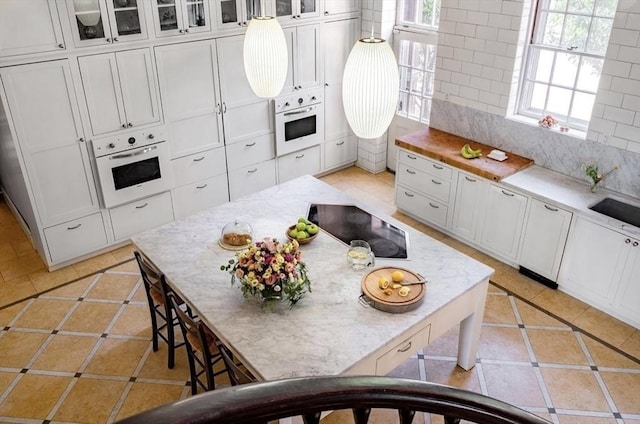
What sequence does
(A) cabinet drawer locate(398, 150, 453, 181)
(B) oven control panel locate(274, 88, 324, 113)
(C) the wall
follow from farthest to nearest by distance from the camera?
(B) oven control panel locate(274, 88, 324, 113)
(A) cabinet drawer locate(398, 150, 453, 181)
(C) the wall

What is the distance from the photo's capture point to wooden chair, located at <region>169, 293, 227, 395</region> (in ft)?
10.5

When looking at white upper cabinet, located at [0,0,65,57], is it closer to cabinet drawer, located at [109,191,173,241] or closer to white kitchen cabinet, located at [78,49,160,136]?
white kitchen cabinet, located at [78,49,160,136]

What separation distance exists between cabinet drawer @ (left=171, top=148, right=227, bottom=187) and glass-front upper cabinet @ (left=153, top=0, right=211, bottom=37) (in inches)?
49.2

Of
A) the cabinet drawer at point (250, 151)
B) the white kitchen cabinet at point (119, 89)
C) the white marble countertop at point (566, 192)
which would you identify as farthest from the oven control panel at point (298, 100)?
the white marble countertop at point (566, 192)

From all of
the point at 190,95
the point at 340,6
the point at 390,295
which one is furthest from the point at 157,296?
the point at 340,6

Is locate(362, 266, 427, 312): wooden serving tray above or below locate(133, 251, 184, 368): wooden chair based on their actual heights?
above

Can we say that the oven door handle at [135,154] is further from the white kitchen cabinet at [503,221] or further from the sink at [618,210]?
the sink at [618,210]

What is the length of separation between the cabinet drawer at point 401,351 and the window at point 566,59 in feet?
9.37

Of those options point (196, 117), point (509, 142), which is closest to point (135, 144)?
point (196, 117)

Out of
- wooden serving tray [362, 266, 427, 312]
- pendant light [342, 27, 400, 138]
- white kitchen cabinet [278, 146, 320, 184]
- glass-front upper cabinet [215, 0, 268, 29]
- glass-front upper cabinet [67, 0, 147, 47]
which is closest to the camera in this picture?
pendant light [342, 27, 400, 138]

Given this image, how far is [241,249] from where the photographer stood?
150 inches

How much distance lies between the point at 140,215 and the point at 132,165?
0.57 metres

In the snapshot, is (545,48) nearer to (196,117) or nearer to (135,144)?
(196,117)

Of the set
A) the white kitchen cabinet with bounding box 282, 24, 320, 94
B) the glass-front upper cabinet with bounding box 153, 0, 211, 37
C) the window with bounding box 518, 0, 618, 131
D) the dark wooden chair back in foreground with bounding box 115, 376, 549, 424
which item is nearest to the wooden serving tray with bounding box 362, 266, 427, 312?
the dark wooden chair back in foreground with bounding box 115, 376, 549, 424
